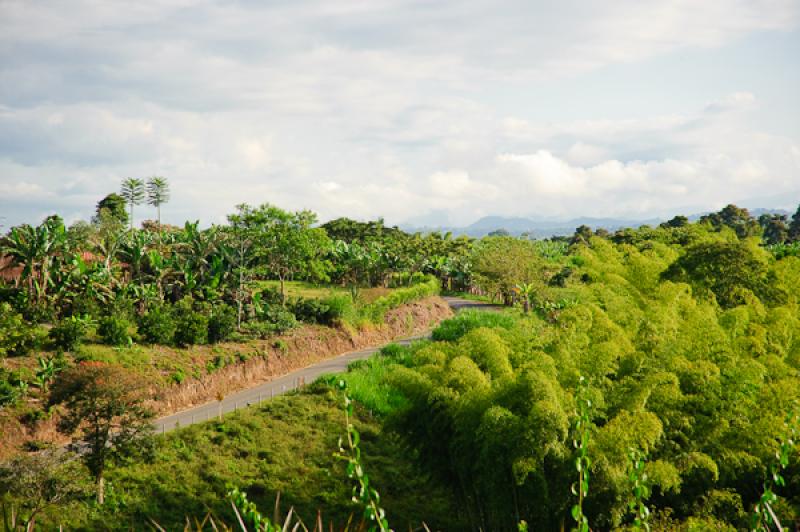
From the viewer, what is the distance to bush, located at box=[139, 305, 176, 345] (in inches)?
1115

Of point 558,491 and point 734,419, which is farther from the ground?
point 734,419

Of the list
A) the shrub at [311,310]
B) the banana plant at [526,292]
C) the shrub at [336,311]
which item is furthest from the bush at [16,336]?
the banana plant at [526,292]

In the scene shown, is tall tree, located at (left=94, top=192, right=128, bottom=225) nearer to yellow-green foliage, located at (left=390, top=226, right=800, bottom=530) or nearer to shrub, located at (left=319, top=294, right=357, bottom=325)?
shrub, located at (left=319, top=294, right=357, bottom=325)

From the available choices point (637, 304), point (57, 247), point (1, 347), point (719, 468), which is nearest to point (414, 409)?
point (719, 468)

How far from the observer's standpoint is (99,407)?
1809 cm

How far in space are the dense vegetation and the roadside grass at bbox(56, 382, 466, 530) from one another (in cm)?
8

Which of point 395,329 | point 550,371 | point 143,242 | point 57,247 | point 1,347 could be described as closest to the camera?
point 550,371

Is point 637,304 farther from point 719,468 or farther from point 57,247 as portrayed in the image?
point 57,247

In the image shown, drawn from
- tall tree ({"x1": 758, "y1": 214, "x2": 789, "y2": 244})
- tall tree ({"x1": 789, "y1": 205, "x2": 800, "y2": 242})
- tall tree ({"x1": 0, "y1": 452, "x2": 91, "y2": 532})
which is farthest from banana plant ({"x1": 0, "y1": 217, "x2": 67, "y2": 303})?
tall tree ({"x1": 789, "y1": 205, "x2": 800, "y2": 242})

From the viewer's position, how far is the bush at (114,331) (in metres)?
27.1

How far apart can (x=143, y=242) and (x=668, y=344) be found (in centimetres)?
2595

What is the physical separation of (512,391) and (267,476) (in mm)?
10726

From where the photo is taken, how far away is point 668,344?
15227mm

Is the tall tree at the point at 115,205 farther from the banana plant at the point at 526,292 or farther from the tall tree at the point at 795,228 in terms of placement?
the tall tree at the point at 795,228
